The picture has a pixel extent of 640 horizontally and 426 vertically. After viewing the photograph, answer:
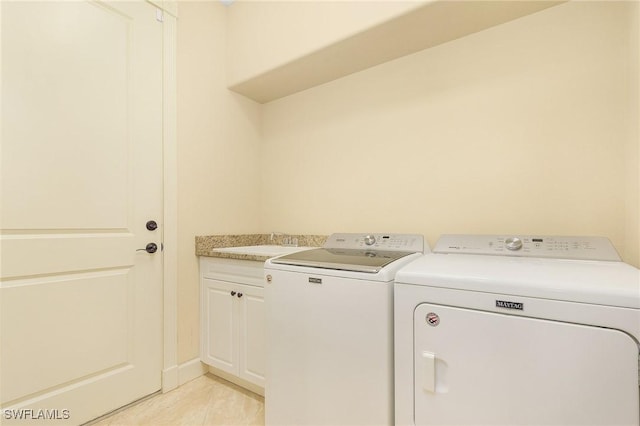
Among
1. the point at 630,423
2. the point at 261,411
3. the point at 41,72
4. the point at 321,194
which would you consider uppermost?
the point at 41,72

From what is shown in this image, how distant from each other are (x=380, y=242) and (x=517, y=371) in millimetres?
884

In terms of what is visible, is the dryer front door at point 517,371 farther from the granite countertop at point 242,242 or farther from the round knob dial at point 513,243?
the granite countertop at point 242,242

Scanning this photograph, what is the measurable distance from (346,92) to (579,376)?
1.88m

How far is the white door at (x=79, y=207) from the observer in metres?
1.33

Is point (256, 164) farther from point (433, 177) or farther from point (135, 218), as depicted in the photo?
point (433, 177)

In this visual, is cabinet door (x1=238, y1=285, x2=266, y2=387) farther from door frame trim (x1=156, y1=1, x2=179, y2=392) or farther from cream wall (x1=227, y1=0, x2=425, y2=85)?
cream wall (x1=227, y1=0, x2=425, y2=85)

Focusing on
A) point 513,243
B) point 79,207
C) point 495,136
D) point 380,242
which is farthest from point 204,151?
point 513,243

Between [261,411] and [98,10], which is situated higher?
[98,10]

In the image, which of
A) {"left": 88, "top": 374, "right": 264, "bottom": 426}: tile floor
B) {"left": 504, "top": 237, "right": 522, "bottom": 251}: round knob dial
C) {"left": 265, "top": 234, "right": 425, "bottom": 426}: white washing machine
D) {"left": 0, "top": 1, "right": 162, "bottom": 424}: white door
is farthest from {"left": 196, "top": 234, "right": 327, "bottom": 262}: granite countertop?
{"left": 504, "top": 237, "right": 522, "bottom": 251}: round knob dial

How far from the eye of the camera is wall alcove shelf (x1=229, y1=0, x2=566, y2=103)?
142cm

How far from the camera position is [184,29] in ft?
6.53

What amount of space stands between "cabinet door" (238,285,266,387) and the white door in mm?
533

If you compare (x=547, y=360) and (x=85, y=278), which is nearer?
(x=547, y=360)

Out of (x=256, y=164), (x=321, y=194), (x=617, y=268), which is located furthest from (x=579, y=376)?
(x=256, y=164)
